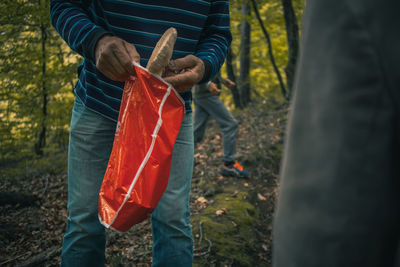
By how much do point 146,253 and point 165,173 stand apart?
157cm

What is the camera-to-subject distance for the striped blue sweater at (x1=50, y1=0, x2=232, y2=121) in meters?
1.43

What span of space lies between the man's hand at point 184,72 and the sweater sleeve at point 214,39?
103 millimetres

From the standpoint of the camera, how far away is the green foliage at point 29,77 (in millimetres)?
4105

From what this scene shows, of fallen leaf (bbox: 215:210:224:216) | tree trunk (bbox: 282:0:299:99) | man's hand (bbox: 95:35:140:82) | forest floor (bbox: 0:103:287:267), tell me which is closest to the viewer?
man's hand (bbox: 95:35:140:82)

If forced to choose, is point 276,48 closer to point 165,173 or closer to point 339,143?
point 165,173

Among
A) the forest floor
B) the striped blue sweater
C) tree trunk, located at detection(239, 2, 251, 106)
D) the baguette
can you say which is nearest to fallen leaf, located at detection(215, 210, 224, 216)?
the forest floor

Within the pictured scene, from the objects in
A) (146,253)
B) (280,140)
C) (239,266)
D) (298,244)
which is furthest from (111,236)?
(280,140)

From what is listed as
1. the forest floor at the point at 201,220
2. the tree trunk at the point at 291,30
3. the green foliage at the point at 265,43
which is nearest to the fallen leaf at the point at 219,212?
the forest floor at the point at 201,220

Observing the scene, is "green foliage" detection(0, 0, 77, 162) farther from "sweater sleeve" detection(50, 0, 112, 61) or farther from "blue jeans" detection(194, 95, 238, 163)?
"sweater sleeve" detection(50, 0, 112, 61)

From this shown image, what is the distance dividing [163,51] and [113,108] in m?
0.48

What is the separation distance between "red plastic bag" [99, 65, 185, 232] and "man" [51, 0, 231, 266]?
103 millimetres

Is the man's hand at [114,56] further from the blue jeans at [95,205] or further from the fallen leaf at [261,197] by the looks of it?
the fallen leaf at [261,197]

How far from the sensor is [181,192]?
160 cm

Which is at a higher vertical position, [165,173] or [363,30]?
[363,30]
